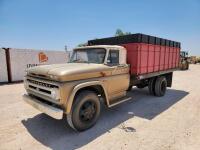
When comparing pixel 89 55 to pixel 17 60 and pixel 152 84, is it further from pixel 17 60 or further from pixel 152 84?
pixel 17 60

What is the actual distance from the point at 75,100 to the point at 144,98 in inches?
172

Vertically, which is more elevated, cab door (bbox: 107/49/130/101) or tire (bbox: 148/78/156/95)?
cab door (bbox: 107/49/130/101)

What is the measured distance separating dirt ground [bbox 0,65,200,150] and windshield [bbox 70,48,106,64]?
6.04 feet

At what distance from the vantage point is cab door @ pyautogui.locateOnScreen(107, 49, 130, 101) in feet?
15.8

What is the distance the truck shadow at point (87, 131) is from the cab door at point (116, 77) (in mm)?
683

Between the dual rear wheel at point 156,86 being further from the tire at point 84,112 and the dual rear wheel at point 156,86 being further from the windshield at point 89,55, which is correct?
the tire at point 84,112

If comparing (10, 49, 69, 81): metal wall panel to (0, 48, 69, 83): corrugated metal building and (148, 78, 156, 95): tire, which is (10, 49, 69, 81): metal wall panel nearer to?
(0, 48, 69, 83): corrugated metal building

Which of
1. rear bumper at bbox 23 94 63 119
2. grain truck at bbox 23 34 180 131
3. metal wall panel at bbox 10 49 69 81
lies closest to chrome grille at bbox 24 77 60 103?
grain truck at bbox 23 34 180 131

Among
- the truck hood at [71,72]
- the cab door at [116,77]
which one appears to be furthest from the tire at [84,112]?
the cab door at [116,77]

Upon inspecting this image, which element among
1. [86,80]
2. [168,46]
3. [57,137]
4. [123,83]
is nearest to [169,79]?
[168,46]

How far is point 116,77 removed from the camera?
500 centimetres

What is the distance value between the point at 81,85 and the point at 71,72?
0.40 meters

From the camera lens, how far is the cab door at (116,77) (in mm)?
4828

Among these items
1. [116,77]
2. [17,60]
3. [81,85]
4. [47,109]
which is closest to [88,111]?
[81,85]
